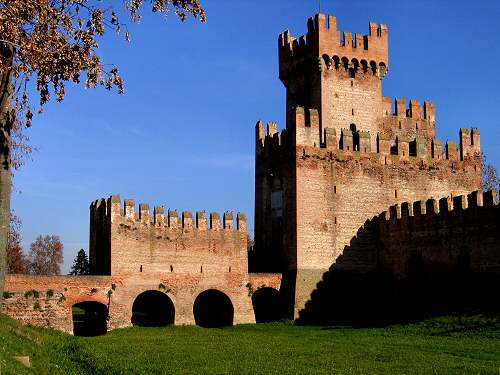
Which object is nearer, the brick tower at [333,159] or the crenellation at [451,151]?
the brick tower at [333,159]

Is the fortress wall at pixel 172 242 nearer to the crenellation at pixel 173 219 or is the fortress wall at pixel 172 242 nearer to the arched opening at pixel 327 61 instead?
the crenellation at pixel 173 219

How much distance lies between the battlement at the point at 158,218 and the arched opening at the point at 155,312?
3419 millimetres

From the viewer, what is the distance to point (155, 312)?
1590 inches

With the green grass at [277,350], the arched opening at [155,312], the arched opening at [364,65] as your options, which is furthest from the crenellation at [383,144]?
the arched opening at [155,312]

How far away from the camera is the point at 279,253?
131ft

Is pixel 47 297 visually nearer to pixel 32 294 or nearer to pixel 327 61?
pixel 32 294

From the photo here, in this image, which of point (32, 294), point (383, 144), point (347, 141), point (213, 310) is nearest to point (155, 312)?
point (213, 310)

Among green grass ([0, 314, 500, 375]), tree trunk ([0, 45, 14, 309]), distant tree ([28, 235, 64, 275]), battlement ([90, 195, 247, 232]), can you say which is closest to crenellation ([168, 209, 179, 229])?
battlement ([90, 195, 247, 232])

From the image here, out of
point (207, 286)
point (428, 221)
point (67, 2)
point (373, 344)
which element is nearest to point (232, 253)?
point (207, 286)

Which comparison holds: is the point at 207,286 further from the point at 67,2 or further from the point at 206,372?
the point at 67,2

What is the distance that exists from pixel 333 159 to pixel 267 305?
8965 mm

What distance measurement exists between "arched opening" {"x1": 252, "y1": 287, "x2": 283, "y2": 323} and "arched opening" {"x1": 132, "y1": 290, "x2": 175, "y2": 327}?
4587 millimetres

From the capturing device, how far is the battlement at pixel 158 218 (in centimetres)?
3675

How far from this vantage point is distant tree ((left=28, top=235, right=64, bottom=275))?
8394 centimetres
